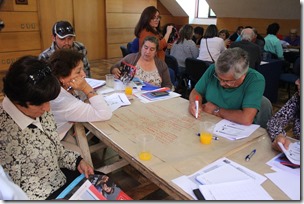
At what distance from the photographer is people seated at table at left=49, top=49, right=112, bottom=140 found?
166 centimetres

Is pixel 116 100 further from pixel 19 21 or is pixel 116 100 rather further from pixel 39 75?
pixel 19 21

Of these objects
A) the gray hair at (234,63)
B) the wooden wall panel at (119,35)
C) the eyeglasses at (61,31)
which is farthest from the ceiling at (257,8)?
the eyeglasses at (61,31)

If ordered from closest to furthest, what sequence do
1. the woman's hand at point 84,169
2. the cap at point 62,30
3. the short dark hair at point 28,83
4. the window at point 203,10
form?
the short dark hair at point 28,83, the woman's hand at point 84,169, the cap at point 62,30, the window at point 203,10

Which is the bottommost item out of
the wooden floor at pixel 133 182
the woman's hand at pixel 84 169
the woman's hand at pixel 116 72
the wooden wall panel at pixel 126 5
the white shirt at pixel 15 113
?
the wooden floor at pixel 133 182

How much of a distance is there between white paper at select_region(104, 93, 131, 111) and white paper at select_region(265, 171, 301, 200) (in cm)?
114

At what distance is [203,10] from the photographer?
834 centimetres

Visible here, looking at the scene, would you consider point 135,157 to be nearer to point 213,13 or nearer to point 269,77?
point 269,77

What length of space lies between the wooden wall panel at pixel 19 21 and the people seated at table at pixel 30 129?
16.9ft

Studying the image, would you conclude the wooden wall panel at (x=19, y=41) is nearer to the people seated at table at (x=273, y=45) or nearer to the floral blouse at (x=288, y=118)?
the people seated at table at (x=273, y=45)

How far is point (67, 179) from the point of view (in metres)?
1.44

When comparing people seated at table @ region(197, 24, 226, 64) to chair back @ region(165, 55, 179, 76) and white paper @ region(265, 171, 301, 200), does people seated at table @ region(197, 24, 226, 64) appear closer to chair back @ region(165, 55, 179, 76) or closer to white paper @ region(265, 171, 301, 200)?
chair back @ region(165, 55, 179, 76)

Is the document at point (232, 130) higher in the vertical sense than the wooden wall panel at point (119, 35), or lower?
lower

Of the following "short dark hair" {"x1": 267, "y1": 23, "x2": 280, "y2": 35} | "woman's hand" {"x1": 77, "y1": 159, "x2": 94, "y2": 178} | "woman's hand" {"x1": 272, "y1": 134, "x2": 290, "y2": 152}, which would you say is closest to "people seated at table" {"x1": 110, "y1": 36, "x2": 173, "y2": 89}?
"woman's hand" {"x1": 77, "y1": 159, "x2": 94, "y2": 178}

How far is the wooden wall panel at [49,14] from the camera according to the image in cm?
597
